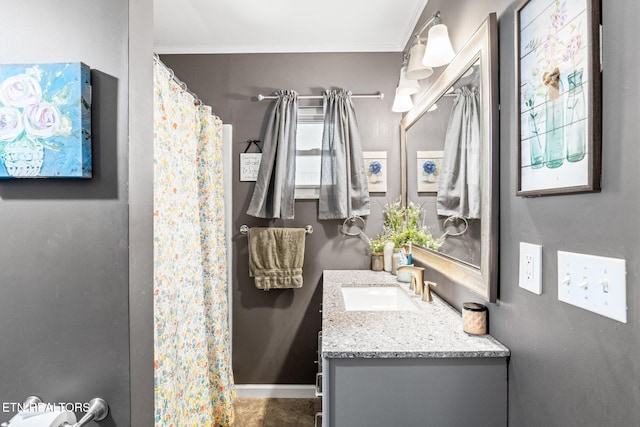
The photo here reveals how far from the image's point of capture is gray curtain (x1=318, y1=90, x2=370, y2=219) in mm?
2520

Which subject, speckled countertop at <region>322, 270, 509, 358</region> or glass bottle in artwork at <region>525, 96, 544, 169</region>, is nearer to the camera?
glass bottle in artwork at <region>525, 96, 544, 169</region>

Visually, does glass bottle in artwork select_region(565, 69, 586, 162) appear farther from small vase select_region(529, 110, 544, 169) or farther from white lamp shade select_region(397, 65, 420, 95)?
white lamp shade select_region(397, 65, 420, 95)

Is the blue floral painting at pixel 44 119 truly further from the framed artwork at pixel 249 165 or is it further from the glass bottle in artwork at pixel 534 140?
the framed artwork at pixel 249 165

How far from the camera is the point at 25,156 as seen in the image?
87cm

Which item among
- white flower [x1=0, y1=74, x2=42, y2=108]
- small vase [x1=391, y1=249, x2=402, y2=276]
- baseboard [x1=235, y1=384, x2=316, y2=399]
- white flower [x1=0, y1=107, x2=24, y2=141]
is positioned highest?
white flower [x1=0, y1=74, x2=42, y2=108]

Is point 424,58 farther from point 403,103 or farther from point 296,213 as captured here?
point 296,213

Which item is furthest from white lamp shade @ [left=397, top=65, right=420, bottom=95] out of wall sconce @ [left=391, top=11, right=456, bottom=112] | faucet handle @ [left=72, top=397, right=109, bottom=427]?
faucet handle @ [left=72, top=397, right=109, bottom=427]

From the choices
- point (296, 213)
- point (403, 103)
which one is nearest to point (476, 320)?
point (403, 103)

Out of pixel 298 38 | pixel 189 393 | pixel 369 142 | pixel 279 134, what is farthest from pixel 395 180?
pixel 189 393

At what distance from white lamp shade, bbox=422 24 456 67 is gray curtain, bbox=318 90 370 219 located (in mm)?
1017

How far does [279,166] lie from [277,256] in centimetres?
64

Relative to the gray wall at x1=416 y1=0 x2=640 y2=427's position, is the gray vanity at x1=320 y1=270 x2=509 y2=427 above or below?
below

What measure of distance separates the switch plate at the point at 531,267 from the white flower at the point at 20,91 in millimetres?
1336

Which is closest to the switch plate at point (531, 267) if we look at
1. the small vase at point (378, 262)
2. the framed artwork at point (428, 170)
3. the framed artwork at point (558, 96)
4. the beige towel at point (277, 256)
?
the framed artwork at point (558, 96)
